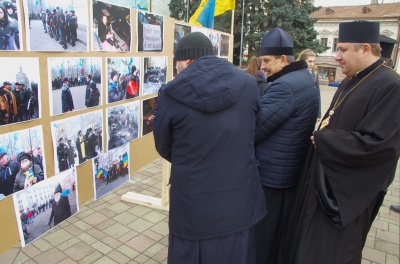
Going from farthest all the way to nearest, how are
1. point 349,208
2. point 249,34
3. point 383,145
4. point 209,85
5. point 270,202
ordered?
point 249,34
point 270,202
point 349,208
point 383,145
point 209,85

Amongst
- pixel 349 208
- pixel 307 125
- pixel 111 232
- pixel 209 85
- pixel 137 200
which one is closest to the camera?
pixel 209 85

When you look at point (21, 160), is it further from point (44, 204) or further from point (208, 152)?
point (208, 152)

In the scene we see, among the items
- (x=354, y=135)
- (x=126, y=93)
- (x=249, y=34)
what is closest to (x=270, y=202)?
(x=354, y=135)

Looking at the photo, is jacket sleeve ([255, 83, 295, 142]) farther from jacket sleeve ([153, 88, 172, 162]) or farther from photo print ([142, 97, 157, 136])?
photo print ([142, 97, 157, 136])

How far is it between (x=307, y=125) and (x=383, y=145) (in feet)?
1.83

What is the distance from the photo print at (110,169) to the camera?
238cm

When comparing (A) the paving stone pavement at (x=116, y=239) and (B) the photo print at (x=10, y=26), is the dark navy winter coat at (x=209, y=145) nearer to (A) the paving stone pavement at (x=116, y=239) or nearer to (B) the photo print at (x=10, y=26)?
(B) the photo print at (x=10, y=26)

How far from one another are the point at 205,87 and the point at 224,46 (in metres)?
3.46

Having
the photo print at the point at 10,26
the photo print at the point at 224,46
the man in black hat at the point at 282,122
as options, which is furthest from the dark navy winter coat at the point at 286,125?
the photo print at the point at 224,46

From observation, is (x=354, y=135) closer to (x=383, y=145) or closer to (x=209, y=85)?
(x=383, y=145)

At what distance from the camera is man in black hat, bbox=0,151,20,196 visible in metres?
1.63

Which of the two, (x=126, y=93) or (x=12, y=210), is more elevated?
(x=126, y=93)

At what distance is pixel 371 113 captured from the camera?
1.63 metres

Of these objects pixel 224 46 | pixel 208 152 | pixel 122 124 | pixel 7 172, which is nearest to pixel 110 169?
pixel 122 124
